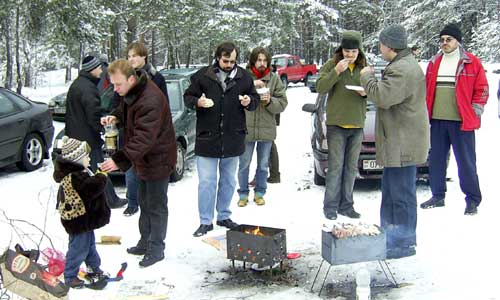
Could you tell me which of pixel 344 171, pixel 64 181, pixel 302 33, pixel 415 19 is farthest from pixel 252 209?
pixel 302 33

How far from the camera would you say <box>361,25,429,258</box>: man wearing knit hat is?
16.2 ft

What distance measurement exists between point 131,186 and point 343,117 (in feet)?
8.63

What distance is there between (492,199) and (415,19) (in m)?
37.2

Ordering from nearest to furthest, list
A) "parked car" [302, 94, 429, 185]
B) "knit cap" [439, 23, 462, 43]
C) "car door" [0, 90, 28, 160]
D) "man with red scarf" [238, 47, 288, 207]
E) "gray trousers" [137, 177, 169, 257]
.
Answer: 1. "gray trousers" [137, 177, 169, 257]
2. "knit cap" [439, 23, 462, 43]
3. "man with red scarf" [238, 47, 288, 207]
4. "parked car" [302, 94, 429, 185]
5. "car door" [0, 90, 28, 160]

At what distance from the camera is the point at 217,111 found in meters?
5.89

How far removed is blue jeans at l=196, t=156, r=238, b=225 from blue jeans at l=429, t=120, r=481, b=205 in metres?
2.38

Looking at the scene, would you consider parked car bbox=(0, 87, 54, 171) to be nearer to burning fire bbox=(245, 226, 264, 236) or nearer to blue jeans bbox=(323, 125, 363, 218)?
blue jeans bbox=(323, 125, 363, 218)

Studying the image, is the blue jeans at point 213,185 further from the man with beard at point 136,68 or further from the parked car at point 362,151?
the parked car at point 362,151

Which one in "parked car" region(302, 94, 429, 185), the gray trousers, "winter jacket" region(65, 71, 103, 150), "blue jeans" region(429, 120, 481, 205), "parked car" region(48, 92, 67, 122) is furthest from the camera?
"parked car" region(48, 92, 67, 122)

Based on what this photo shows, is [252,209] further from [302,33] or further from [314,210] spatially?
[302,33]

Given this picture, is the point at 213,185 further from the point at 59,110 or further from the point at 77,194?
the point at 59,110

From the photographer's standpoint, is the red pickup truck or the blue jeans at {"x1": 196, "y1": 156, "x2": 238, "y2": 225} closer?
the blue jeans at {"x1": 196, "y1": 156, "x2": 238, "y2": 225}

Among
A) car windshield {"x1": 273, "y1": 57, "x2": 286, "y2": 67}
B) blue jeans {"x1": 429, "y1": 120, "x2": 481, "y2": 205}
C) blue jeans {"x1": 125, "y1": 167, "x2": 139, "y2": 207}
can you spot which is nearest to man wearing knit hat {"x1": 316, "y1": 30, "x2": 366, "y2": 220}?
blue jeans {"x1": 429, "y1": 120, "x2": 481, "y2": 205}

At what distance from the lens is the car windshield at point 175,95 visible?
9102mm
